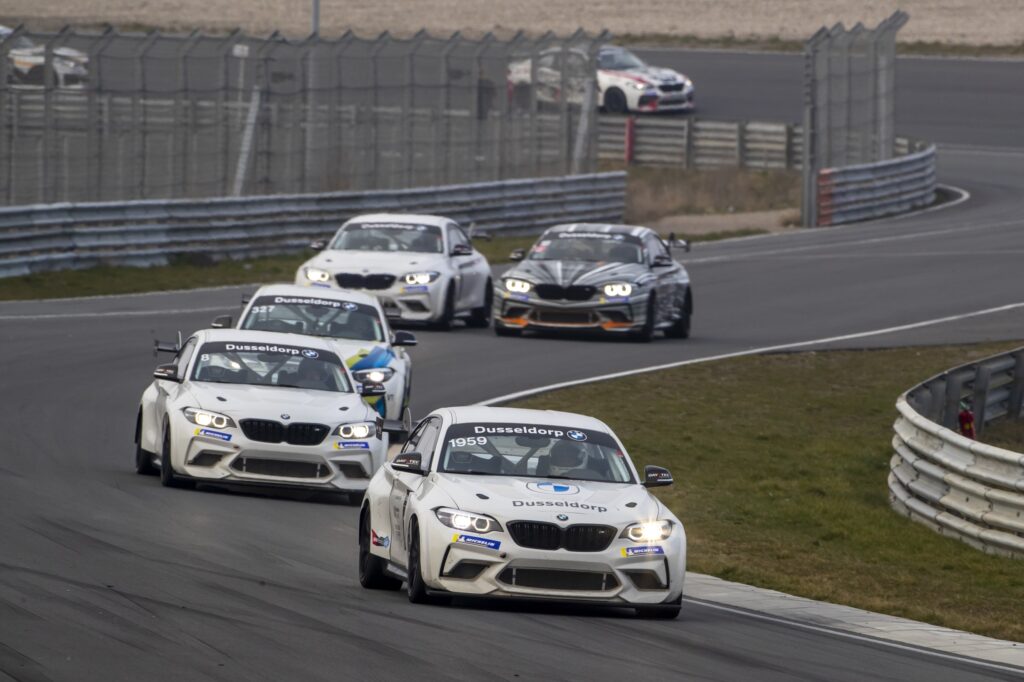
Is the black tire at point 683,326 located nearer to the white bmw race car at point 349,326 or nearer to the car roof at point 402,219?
the car roof at point 402,219

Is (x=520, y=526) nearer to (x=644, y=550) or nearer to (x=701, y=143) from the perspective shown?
(x=644, y=550)

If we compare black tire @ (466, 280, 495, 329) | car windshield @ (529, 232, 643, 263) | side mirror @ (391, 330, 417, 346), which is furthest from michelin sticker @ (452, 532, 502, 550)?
black tire @ (466, 280, 495, 329)

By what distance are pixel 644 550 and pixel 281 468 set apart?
5.13 m

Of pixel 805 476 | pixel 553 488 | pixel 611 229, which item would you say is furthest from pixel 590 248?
pixel 553 488

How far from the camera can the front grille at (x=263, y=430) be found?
50.4 ft

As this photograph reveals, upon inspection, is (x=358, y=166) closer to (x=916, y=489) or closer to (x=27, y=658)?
(x=916, y=489)

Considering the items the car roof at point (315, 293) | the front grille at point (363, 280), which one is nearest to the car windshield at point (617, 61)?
the front grille at point (363, 280)

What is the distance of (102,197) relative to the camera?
30703 millimetres

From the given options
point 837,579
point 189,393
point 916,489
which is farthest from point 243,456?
point 916,489

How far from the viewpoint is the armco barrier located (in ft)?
94.6

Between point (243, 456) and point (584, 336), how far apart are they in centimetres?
1228

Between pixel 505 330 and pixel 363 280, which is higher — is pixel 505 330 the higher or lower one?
the lower one

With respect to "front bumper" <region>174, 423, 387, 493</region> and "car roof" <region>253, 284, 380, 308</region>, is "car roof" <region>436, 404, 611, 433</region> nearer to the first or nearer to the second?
"front bumper" <region>174, 423, 387, 493</region>

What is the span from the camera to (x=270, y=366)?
16.5m
